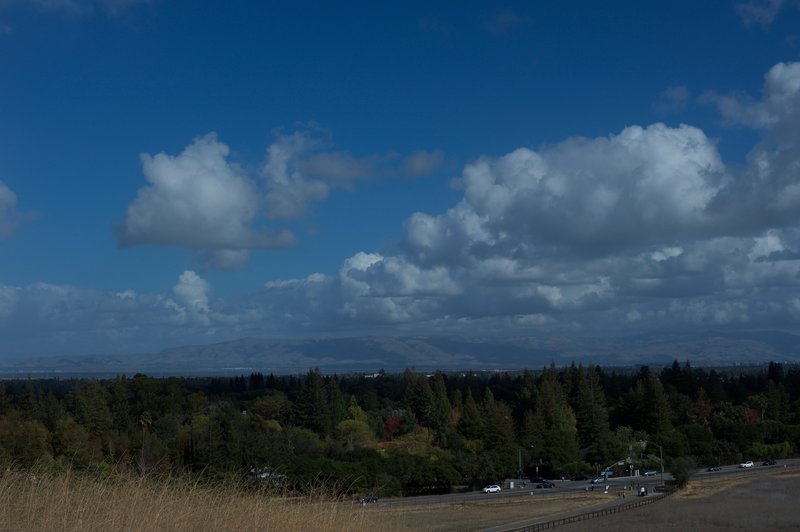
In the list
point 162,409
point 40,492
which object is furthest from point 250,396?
point 40,492

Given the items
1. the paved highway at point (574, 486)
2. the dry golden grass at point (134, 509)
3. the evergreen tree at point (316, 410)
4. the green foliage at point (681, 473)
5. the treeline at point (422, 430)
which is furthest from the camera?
the evergreen tree at point (316, 410)

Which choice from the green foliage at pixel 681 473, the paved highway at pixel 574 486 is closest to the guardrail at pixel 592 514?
the green foliage at pixel 681 473

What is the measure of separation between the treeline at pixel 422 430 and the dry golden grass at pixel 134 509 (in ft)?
140

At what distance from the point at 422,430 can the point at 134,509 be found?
288 ft

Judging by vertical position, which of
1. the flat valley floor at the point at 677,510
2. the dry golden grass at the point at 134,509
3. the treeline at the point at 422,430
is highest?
the dry golden grass at the point at 134,509

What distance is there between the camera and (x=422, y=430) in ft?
316

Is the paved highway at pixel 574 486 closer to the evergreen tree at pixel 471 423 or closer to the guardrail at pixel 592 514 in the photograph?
the guardrail at pixel 592 514

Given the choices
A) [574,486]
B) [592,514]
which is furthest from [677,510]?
[574,486]

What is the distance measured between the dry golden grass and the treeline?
42.8 m

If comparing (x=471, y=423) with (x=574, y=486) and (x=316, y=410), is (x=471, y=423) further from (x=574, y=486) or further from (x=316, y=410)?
(x=574, y=486)

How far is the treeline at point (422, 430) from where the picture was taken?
6241 centimetres

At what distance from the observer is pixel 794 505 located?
1895 inches

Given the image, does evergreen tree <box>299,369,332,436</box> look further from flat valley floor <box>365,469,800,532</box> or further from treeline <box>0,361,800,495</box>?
flat valley floor <box>365,469,800,532</box>

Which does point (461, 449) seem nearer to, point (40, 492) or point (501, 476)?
point (501, 476)
